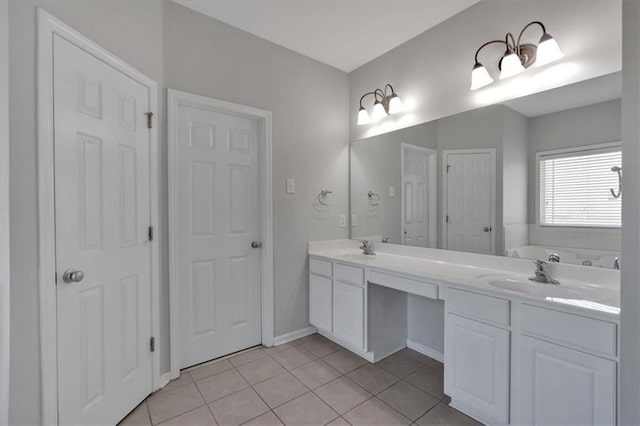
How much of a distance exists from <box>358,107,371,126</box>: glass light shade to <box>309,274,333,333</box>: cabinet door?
157 centimetres

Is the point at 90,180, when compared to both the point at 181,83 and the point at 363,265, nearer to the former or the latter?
the point at 181,83

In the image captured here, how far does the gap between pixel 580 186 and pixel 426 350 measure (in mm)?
1644

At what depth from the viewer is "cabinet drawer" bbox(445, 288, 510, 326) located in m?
1.43

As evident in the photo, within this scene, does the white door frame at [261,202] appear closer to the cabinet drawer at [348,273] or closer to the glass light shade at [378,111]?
the cabinet drawer at [348,273]

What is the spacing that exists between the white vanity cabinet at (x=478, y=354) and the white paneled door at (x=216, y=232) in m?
1.59

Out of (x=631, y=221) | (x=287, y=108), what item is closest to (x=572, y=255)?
(x=631, y=221)

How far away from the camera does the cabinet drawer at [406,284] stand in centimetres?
177

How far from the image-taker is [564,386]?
1.24 m

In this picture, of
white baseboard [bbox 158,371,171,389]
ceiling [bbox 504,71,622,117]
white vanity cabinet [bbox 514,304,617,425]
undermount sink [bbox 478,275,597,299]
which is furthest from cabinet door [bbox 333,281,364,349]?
ceiling [bbox 504,71,622,117]

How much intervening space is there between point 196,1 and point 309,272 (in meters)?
2.34

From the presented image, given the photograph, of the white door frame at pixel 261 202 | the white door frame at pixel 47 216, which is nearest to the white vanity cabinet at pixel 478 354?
the white door frame at pixel 261 202

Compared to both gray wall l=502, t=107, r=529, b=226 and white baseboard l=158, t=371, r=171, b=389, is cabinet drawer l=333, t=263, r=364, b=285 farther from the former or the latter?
white baseboard l=158, t=371, r=171, b=389

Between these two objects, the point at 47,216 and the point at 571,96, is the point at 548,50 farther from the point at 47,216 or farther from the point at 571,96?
the point at 47,216

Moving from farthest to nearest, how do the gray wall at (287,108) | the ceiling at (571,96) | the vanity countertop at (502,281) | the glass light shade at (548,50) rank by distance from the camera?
the gray wall at (287,108)
the glass light shade at (548,50)
the ceiling at (571,96)
the vanity countertop at (502,281)
